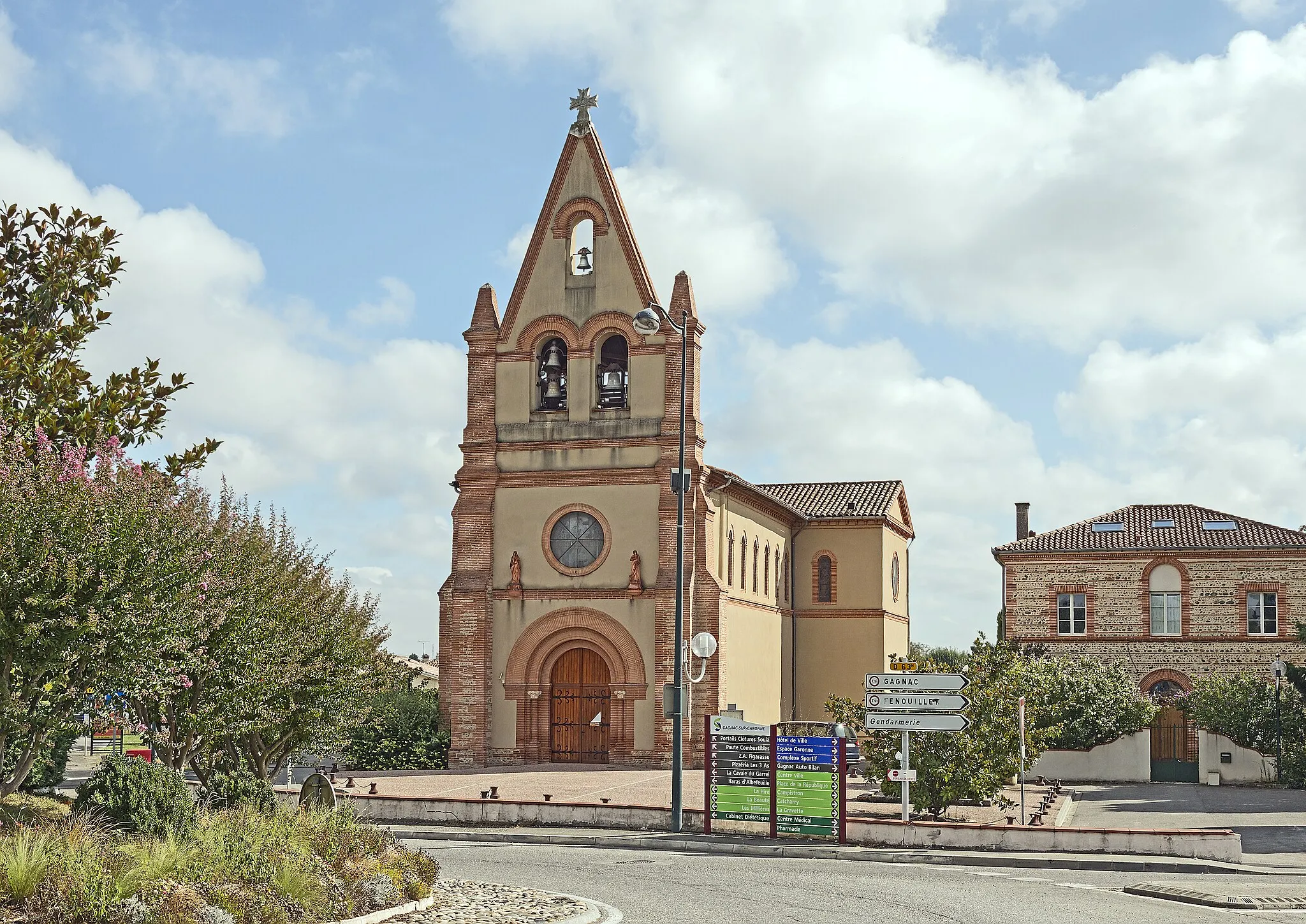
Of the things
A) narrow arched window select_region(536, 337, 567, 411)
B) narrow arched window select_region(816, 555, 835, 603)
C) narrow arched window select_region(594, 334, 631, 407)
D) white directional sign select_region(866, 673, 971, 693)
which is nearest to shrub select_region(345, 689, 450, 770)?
narrow arched window select_region(536, 337, 567, 411)

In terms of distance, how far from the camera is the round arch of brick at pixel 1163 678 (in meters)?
46.9

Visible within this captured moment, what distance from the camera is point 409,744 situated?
36781 millimetres

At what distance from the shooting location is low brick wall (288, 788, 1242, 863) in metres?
20.0

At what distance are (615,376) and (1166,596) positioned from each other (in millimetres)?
22042

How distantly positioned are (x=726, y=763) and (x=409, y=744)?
16.5 meters

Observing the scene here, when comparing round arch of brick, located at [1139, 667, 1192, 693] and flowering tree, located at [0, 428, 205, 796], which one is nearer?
flowering tree, located at [0, 428, 205, 796]

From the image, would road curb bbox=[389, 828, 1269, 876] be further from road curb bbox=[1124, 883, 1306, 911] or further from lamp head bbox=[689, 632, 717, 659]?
lamp head bbox=[689, 632, 717, 659]

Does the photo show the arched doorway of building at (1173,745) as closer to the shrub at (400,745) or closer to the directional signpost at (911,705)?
the directional signpost at (911,705)

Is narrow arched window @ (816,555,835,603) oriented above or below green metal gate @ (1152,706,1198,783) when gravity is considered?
above

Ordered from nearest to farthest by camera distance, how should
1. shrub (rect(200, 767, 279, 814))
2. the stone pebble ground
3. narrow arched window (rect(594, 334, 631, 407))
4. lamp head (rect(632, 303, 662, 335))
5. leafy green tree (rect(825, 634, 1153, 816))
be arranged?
the stone pebble ground
shrub (rect(200, 767, 279, 814))
lamp head (rect(632, 303, 662, 335))
leafy green tree (rect(825, 634, 1153, 816))
narrow arched window (rect(594, 334, 631, 407))

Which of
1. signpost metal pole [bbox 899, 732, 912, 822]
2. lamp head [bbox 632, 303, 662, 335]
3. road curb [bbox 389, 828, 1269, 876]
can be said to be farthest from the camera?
lamp head [bbox 632, 303, 662, 335]

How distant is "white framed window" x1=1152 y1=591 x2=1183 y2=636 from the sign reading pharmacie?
2933 cm

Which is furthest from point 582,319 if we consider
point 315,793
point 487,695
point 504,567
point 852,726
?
point 315,793

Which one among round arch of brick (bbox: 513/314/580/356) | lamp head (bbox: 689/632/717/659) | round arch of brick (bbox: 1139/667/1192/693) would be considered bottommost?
round arch of brick (bbox: 1139/667/1192/693)
